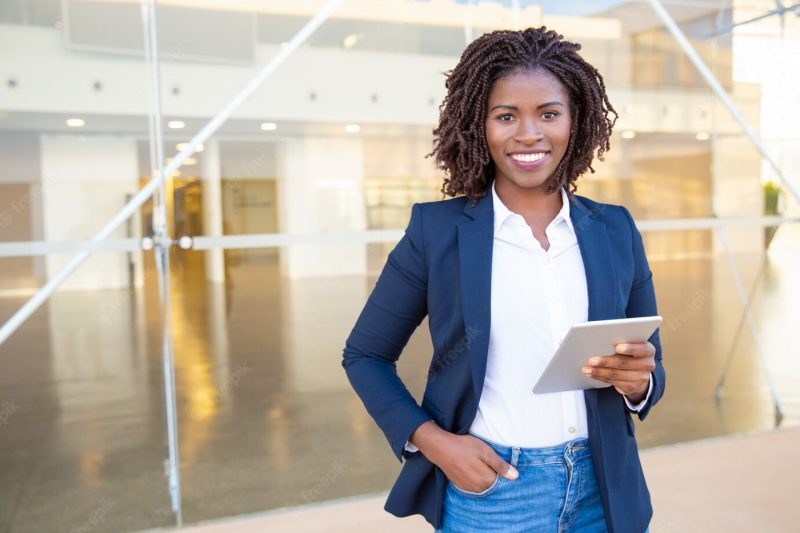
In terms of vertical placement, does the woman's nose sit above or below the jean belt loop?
above

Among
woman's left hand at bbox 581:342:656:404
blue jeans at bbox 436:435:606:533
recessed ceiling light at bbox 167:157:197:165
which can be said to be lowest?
blue jeans at bbox 436:435:606:533

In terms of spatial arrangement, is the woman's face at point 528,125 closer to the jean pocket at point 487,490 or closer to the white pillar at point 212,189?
the jean pocket at point 487,490

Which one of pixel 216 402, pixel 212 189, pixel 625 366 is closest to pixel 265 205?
pixel 212 189

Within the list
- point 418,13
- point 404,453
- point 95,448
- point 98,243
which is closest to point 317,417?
point 95,448

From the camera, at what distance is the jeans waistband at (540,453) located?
1158mm

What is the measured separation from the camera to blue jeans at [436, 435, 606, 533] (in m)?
1.16

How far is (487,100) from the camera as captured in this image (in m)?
1.27

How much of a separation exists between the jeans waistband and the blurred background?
2.66m

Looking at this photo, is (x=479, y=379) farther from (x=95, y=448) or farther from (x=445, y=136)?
(x=95, y=448)

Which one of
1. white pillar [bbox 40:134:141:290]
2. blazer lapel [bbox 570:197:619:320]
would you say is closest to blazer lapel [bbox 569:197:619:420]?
blazer lapel [bbox 570:197:619:320]

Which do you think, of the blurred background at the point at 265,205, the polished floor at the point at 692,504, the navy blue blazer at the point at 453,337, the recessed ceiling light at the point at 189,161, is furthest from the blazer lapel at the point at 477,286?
the recessed ceiling light at the point at 189,161

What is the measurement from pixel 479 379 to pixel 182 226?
3235mm
